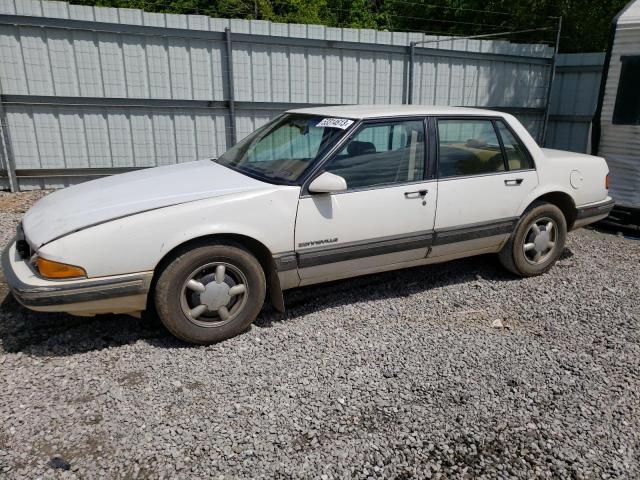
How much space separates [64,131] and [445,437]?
23.4 ft

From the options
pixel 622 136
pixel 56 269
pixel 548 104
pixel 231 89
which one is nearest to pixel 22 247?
pixel 56 269

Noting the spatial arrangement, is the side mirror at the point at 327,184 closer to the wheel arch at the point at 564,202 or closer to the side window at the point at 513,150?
the side window at the point at 513,150

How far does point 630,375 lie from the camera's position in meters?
3.41

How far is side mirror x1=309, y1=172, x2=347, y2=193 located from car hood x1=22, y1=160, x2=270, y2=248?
0.34 m

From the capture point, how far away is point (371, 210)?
399 centimetres

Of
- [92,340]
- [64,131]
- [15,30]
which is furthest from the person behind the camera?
[64,131]

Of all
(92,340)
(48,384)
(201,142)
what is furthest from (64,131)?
(48,384)

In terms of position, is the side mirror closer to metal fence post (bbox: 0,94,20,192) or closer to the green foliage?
metal fence post (bbox: 0,94,20,192)

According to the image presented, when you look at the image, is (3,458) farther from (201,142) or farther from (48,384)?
(201,142)

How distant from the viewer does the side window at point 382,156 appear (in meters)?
3.97

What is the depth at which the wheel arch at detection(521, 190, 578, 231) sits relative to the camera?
5.01m

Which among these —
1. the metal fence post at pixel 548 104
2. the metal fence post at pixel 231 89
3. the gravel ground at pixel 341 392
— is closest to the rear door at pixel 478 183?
the gravel ground at pixel 341 392

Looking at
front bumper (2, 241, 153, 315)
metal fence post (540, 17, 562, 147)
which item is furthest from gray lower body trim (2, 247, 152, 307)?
metal fence post (540, 17, 562, 147)

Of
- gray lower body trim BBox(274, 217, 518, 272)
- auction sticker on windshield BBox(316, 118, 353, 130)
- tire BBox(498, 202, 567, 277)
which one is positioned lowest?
tire BBox(498, 202, 567, 277)
